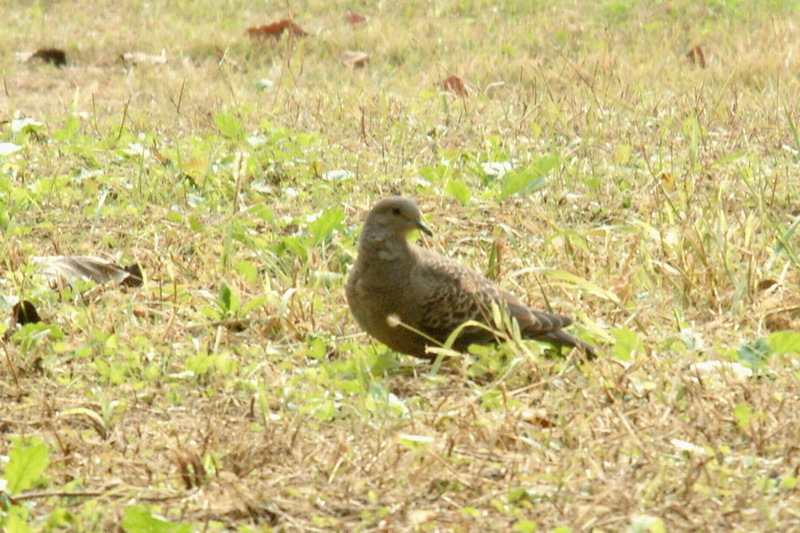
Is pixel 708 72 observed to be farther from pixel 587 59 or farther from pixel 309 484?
pixel 309 484

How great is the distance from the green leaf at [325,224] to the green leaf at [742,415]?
2.04 m

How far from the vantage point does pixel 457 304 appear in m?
3.98

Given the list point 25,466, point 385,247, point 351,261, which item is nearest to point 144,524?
point 25,466

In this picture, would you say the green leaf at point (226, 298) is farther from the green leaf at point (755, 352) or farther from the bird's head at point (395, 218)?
the green leaf at point (755, 352)

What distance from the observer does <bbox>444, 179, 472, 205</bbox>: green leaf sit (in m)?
5.36

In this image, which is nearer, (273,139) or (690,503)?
(690,503)

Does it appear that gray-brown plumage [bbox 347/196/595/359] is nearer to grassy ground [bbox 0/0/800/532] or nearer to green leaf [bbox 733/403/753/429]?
grassy ground [bbox 0/0/800/532]

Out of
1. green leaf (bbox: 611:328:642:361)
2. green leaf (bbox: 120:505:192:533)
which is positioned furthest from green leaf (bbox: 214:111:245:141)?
green leaf (bbox: 120:505:192:533)

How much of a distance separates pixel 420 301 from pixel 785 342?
1077mm

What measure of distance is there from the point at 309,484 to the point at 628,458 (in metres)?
0.75

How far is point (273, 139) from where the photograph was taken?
624 cm

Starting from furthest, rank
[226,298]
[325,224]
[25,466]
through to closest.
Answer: [325,224] → [226,298] → [25,466]

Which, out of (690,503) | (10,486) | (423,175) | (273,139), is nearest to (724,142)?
(423,175)

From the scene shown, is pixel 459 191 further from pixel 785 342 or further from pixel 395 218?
pixel 785 342
